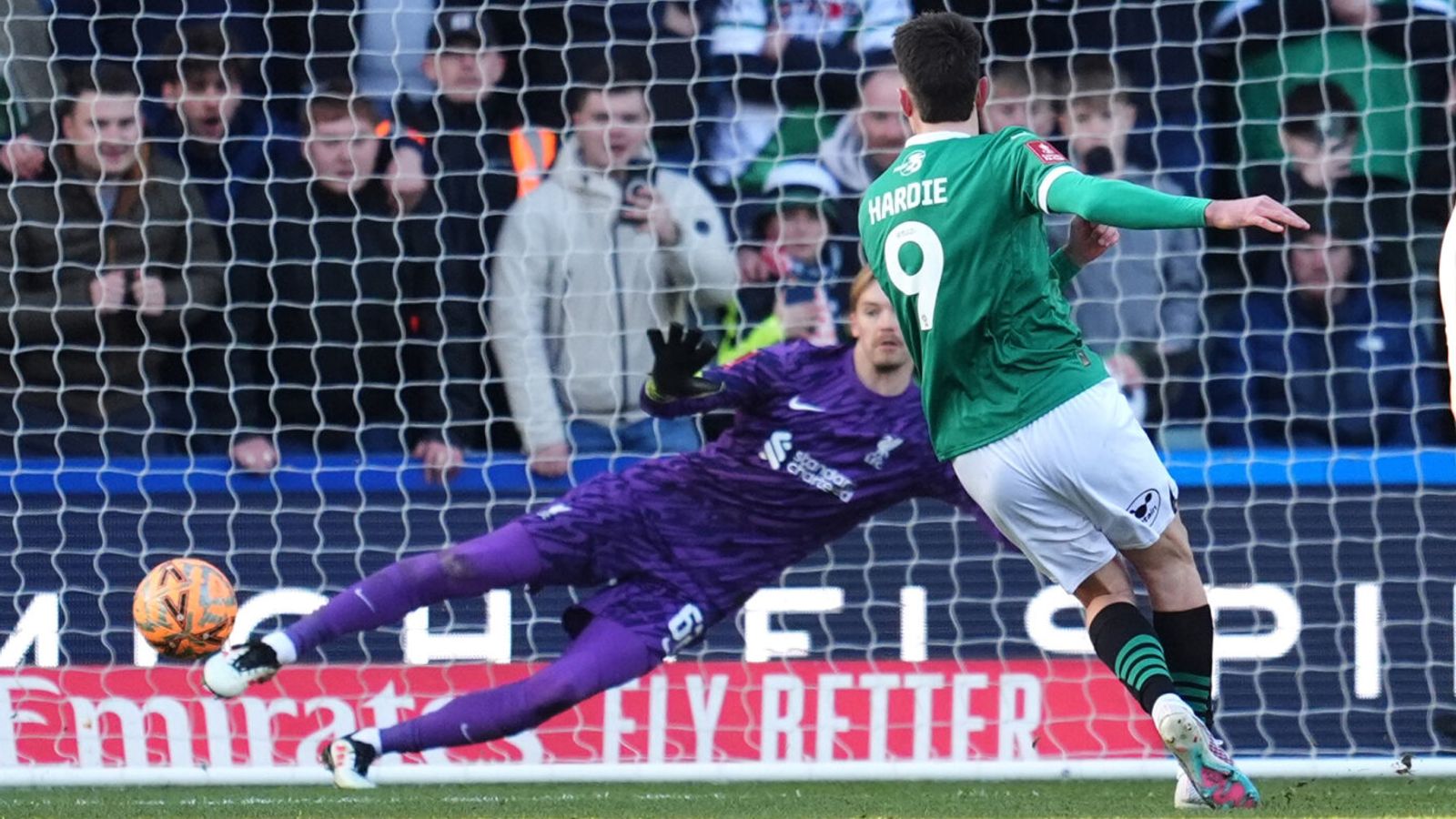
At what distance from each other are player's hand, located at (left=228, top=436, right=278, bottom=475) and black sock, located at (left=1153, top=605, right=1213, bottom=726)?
10.4 feet

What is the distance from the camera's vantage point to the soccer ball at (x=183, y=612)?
588 centimetres

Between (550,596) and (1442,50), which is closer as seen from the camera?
(550,596)

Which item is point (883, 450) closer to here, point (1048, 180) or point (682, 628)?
point (682, 628)

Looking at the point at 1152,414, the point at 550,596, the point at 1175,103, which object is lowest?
the point at 550,596

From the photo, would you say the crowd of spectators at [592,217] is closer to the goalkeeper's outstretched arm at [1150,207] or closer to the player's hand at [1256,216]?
the goalkeeper's outstretched arm at [1150,207]

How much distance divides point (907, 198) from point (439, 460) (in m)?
2.81

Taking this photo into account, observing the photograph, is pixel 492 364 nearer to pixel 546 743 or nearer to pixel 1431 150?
pixel 546 743

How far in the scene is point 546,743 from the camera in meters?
6.93

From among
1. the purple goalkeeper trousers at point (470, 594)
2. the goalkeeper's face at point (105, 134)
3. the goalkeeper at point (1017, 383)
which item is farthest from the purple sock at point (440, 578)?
the goalkeeper's face at point (105, 134)

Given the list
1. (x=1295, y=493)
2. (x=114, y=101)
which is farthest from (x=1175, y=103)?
(x=114, y=101)

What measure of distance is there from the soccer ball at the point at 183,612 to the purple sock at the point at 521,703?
0.53m

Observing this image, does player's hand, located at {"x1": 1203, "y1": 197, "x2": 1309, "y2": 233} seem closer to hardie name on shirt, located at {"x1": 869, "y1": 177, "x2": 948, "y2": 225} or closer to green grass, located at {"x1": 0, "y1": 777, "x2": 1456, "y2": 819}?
hardie name on shirt, located at {"x1": 869, "y1": 177, "x2": 948, "y2": 225}

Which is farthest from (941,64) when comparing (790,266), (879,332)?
(790,266)

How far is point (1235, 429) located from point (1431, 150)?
1.15 m
